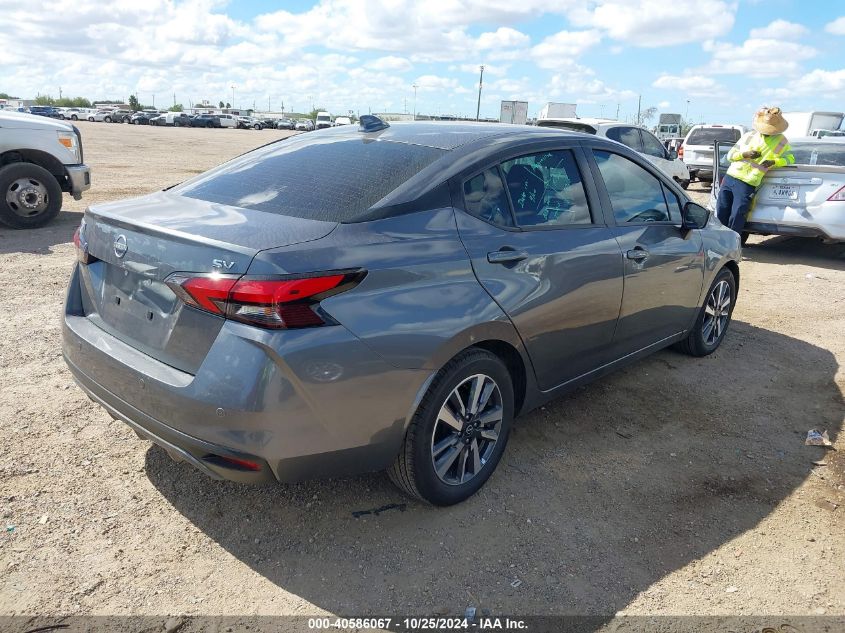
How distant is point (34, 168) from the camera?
8938mm

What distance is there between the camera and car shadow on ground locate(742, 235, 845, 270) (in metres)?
9.16

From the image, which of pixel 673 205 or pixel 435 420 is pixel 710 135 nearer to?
pixel 673 205

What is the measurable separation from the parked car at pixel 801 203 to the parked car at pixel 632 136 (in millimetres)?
3427

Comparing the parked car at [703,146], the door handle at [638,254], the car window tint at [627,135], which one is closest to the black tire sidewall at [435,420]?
the door handle at [638,254]

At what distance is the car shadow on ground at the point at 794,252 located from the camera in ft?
30.1

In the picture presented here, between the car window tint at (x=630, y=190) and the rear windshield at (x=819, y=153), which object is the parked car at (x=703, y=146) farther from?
the car window tint at (x=630, y=190)

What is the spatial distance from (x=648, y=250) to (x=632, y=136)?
10179 millimetres

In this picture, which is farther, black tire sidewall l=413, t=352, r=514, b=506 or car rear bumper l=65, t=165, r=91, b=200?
car rear bumper l=65, t=165, r=91, b=200

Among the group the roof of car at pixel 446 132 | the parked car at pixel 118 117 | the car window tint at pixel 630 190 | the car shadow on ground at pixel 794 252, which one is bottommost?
the parked car at pixel 118 117

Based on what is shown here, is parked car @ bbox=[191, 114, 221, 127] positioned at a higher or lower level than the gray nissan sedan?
lower

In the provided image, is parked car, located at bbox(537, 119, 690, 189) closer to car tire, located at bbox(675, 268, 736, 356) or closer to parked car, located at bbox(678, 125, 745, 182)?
parked car, located at bbox(678, 125, 745, 182)

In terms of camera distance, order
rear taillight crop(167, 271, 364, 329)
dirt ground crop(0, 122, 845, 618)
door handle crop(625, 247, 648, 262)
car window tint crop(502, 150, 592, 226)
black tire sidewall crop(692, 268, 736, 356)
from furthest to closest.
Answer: black tire sidewall crop(692, 268, 736, 356) < door handle crop(625, 247, 648, 262) < car window tint crop(502, 150, 592, 226) < dirt ground crop(0, 122, 845, 618) < rear taillight crop(167, 271, 364, 329)

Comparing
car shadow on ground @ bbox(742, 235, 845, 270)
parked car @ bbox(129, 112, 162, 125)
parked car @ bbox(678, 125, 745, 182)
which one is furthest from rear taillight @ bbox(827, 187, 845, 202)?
parked car @ bbox(129, 112, 162, 125)

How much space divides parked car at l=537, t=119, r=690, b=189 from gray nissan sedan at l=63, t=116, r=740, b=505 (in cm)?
880
